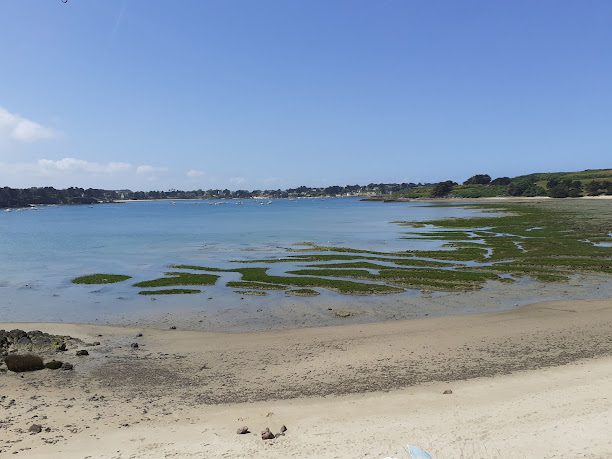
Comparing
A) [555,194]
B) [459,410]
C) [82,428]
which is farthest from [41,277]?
[555,194]

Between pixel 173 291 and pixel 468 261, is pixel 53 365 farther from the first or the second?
pixel 468 261

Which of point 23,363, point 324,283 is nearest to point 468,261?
Result: point 324,283

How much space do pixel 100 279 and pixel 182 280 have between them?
7.41 metres

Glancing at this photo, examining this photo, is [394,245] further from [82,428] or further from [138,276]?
[82,428]

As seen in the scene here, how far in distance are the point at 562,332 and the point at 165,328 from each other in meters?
18.5

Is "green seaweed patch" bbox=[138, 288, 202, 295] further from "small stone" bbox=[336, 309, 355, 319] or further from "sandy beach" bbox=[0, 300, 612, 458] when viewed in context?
"small stone" bbox=[336, 309, 355, 319]

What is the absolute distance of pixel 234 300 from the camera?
2997 cm

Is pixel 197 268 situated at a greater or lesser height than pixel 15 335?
lesser

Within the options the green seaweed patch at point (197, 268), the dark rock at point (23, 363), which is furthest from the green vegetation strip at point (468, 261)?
the dark rock at point (23, 363)

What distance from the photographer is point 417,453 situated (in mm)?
10453

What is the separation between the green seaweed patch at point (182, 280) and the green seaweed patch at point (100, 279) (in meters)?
3.04

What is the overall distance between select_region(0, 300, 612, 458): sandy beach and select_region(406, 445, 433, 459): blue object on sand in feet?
0.90

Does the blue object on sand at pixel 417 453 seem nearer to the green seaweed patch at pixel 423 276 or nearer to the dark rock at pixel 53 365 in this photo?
the dark rock at pixel 53 365

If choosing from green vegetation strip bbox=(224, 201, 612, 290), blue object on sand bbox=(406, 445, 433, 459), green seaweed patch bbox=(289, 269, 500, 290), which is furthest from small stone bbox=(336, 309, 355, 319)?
blue object on sand bbox=(406, 445, 433, 459)
